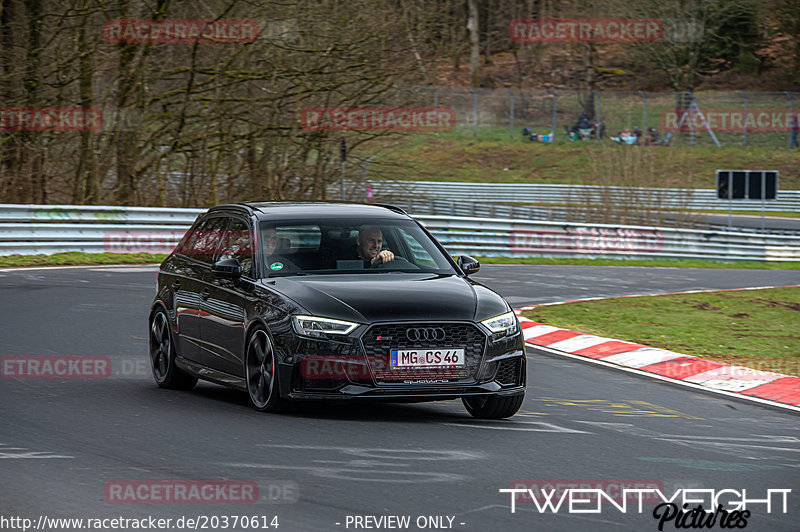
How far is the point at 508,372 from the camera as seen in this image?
8.49 m

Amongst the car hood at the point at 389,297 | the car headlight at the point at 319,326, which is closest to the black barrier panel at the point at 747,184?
the car hood at the point at 389,297

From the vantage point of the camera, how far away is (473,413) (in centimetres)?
893

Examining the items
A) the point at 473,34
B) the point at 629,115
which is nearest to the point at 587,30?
the point at 473,34

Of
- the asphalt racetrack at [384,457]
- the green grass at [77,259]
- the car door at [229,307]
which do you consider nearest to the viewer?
the asphalt racetrack at [384,457]

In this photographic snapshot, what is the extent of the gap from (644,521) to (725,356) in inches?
304

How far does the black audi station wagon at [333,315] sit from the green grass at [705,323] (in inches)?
186

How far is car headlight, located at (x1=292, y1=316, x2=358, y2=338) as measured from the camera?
8109mm

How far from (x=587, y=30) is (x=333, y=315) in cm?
6394

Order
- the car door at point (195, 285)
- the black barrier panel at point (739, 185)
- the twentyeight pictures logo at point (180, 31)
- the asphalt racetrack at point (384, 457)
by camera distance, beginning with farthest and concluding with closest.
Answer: the black barrier panel at point (739, 185) < the twentyeight pictures logo at point (180, 31) < the car door at point (195, 285) < the asphalt racetrack at point (384, 457)

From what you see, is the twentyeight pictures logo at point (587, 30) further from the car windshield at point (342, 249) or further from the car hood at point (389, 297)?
the car hood at point (389, 297)

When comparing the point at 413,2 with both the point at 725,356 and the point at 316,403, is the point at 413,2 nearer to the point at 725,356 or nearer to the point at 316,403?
the point at 725,356

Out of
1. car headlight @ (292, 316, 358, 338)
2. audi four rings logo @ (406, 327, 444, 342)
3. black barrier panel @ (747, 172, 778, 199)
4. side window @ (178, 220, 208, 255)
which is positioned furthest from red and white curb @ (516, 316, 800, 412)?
black barrier panel @ (747, 172, 778, 199)

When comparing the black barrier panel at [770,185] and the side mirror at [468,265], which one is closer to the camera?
the side mirror at [468,265]

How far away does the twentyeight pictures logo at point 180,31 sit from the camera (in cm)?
2698
